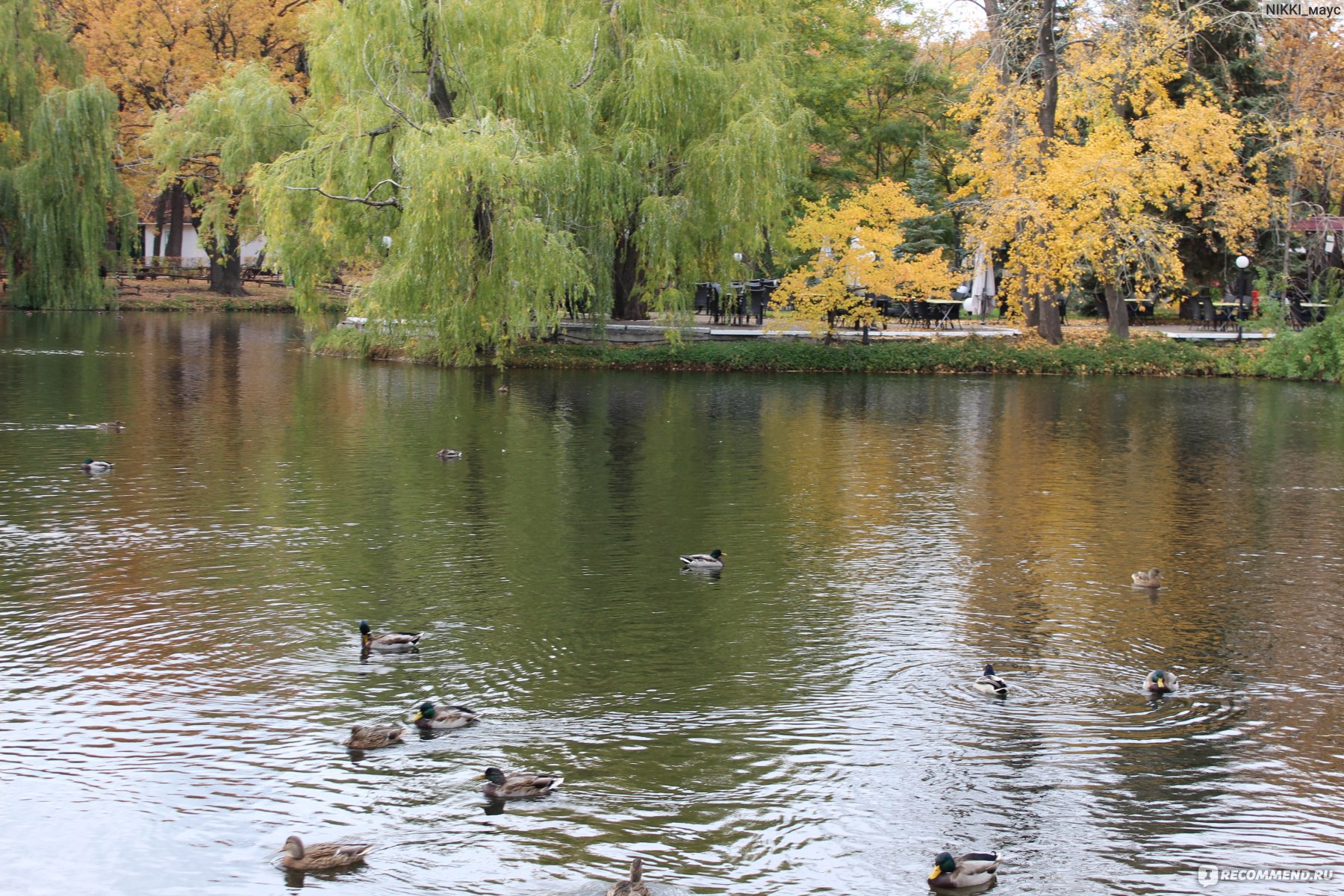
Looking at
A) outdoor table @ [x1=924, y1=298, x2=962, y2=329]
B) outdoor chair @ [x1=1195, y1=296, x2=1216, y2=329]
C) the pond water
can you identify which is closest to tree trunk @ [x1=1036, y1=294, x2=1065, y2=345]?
outdoor table @ [x1=924, y1=298, x2=962, y2=329]

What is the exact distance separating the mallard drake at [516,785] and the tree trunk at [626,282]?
27015mm

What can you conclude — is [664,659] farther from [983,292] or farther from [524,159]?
[983,292]

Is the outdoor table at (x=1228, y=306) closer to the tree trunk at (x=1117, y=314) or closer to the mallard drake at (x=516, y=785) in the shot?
the tree trunk at (x=1117, y=314)

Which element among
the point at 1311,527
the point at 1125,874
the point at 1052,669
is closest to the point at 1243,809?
the point at 1125,874

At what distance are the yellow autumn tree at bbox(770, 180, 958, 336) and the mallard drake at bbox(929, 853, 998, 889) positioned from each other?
29149mm

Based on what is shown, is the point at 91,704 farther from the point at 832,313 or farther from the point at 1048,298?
the point at 1048,298

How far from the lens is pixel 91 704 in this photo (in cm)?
1030

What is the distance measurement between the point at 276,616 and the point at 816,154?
38.7m

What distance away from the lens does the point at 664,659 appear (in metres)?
11.7

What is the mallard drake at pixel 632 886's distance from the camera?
7672 mm

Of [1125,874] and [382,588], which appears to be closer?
[1125,874]

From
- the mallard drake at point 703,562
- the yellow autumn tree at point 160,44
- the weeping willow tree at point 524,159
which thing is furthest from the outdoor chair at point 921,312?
the yellow autumn tree at point 160,44

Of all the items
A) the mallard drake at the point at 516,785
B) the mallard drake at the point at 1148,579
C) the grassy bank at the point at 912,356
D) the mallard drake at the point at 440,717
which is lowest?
the mallard drake at the point at 516,785

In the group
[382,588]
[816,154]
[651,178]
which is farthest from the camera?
[816,154]
